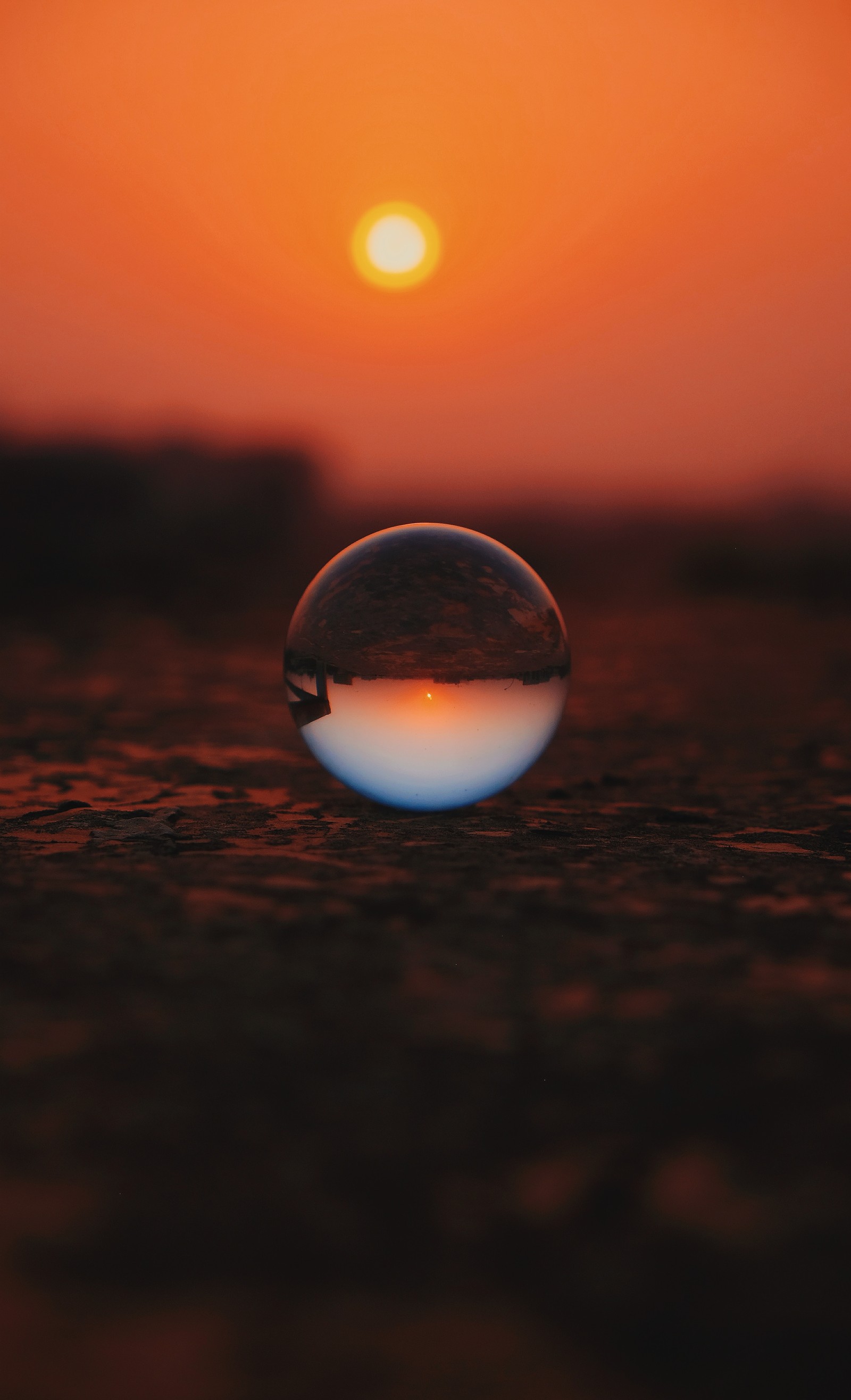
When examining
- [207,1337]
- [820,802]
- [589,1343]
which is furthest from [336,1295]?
[820,802]

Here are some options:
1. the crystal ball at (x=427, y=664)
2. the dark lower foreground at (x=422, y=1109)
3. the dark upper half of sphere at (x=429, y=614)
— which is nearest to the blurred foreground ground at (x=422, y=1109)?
the dark lower foreground at (x=422, y=1109)

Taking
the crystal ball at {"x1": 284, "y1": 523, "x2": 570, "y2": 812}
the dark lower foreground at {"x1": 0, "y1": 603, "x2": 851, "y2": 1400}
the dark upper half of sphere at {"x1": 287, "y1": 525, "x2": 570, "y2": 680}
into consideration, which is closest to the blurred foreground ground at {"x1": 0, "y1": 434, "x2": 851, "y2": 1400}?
the dark lower foreground at {"x1": 0, "y1": 603, "x2": 851, "y2": 1400}

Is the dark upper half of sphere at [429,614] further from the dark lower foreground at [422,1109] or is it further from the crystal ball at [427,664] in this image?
the dark lower foreground at [422,1109]

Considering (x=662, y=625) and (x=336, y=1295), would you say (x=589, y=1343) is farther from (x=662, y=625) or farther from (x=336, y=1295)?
(x=662, y=625)

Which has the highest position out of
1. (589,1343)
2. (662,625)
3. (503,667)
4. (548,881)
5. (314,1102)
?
(662,625)

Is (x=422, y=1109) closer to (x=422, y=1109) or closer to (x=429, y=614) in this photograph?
(x=422, y=1109)
